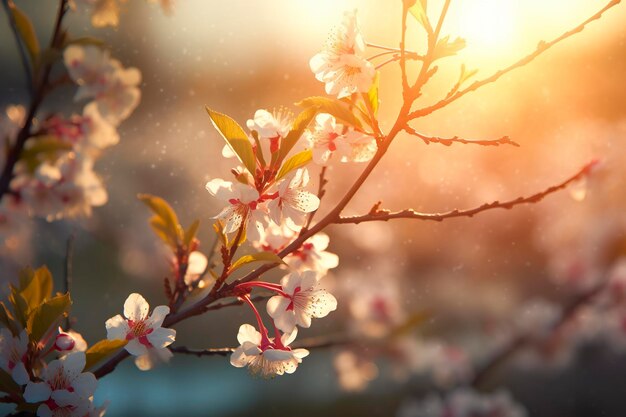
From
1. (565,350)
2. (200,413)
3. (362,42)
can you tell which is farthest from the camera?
(200,413)

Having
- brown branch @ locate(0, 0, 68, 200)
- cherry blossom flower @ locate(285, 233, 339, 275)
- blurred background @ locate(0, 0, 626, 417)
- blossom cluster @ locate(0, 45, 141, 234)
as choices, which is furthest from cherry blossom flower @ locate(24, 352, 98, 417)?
blurred background @ locate(0, 0, 626, 417)

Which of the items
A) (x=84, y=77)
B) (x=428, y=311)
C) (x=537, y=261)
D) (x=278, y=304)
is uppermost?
(x=537, y=261)

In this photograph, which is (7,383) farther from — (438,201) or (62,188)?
(438,201)

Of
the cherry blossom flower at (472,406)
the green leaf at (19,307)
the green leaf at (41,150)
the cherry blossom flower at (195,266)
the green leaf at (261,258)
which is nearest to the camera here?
the green leaf at (261,258)

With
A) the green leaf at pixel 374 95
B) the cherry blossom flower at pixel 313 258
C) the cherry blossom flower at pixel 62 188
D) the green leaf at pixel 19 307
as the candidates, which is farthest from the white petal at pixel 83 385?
the cherry blossom flower at pixel 62 188

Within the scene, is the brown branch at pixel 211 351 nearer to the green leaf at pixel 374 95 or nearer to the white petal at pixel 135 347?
the white petal at pixel 135 347

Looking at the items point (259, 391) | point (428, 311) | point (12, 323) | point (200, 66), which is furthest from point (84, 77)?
point (259, 391)

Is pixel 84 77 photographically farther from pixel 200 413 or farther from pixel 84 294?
pixel 84 294
